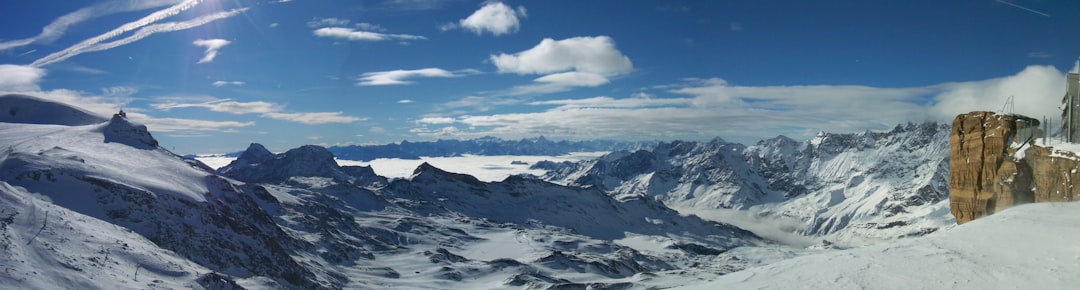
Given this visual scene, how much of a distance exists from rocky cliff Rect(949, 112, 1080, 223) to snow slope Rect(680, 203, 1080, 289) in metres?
2.41

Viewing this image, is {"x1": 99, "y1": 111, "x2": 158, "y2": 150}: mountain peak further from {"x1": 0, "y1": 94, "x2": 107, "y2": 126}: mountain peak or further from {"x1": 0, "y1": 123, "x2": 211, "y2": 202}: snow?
{"x1": 0, "y1": 94, "x2": 107, "y2": 126}: mountain peak

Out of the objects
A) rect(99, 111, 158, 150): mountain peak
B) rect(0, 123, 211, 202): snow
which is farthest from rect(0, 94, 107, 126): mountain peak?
rect(99, 111, 158, 150): mountain peak

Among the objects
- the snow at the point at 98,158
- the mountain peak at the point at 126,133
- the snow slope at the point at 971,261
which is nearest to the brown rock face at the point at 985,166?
the snow slope at the point at 971,261

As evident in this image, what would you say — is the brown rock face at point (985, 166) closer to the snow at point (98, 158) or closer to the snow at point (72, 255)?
the snow at point (72, 255)

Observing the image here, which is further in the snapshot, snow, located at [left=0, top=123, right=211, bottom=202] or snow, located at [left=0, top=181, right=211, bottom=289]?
snow, located at [left=0, top=123, right=211, bottom=202]

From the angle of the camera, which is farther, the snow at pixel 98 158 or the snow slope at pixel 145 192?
the snow at pixel 98 158

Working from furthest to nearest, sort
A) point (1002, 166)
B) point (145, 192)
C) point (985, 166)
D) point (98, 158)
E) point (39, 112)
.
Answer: point (39, 112)
point (98, 158)
point (145, 192)
point (985, 166)
point (1002, 166)

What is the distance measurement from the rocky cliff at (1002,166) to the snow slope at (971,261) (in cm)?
241

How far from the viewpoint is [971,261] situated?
27125mm

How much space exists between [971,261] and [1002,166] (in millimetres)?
13016

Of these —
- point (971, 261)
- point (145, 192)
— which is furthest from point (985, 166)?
point (145, 192)

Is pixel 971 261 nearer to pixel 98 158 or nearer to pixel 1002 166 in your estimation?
pixel 1002 166

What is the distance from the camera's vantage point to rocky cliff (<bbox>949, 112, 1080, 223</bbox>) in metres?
32.4

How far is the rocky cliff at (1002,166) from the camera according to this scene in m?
32.4
